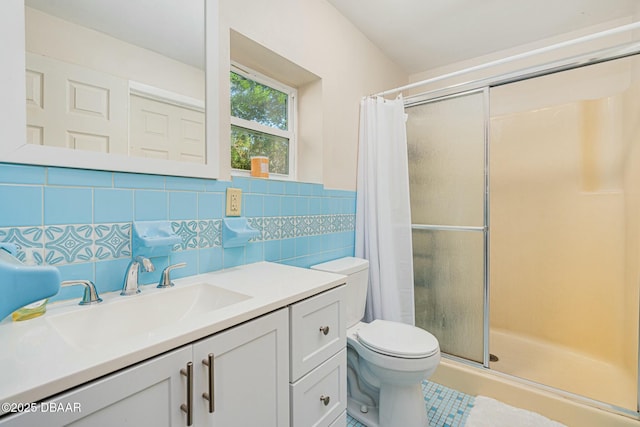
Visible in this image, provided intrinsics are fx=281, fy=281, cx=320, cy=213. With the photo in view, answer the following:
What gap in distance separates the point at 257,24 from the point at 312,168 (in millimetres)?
800

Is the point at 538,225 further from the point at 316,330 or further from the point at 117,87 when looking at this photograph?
the point at 117,87

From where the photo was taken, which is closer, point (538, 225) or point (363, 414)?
point (363, 414)

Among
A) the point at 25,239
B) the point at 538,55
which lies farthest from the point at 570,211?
the point at 25,239

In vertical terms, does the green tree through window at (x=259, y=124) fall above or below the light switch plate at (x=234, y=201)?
above

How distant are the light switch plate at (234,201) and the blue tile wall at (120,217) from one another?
1.0 inches

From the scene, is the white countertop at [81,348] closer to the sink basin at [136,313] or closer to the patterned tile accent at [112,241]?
the sink basin at [136,313]

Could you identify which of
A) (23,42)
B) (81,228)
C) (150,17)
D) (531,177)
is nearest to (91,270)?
(81,228)

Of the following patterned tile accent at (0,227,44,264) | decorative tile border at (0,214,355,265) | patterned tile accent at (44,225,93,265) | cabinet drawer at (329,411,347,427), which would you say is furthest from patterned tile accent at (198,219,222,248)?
cabinet drawer at (329,411,347,427)

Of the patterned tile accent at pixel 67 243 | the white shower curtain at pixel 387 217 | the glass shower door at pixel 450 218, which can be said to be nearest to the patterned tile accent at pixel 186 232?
the patterned tile accent at pixel 67 243

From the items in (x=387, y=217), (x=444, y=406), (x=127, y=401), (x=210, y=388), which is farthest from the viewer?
(x=387, y=217)

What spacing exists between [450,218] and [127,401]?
1934 mm

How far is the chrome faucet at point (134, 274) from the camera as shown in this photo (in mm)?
888

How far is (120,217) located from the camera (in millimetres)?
917

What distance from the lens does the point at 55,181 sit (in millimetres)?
797
